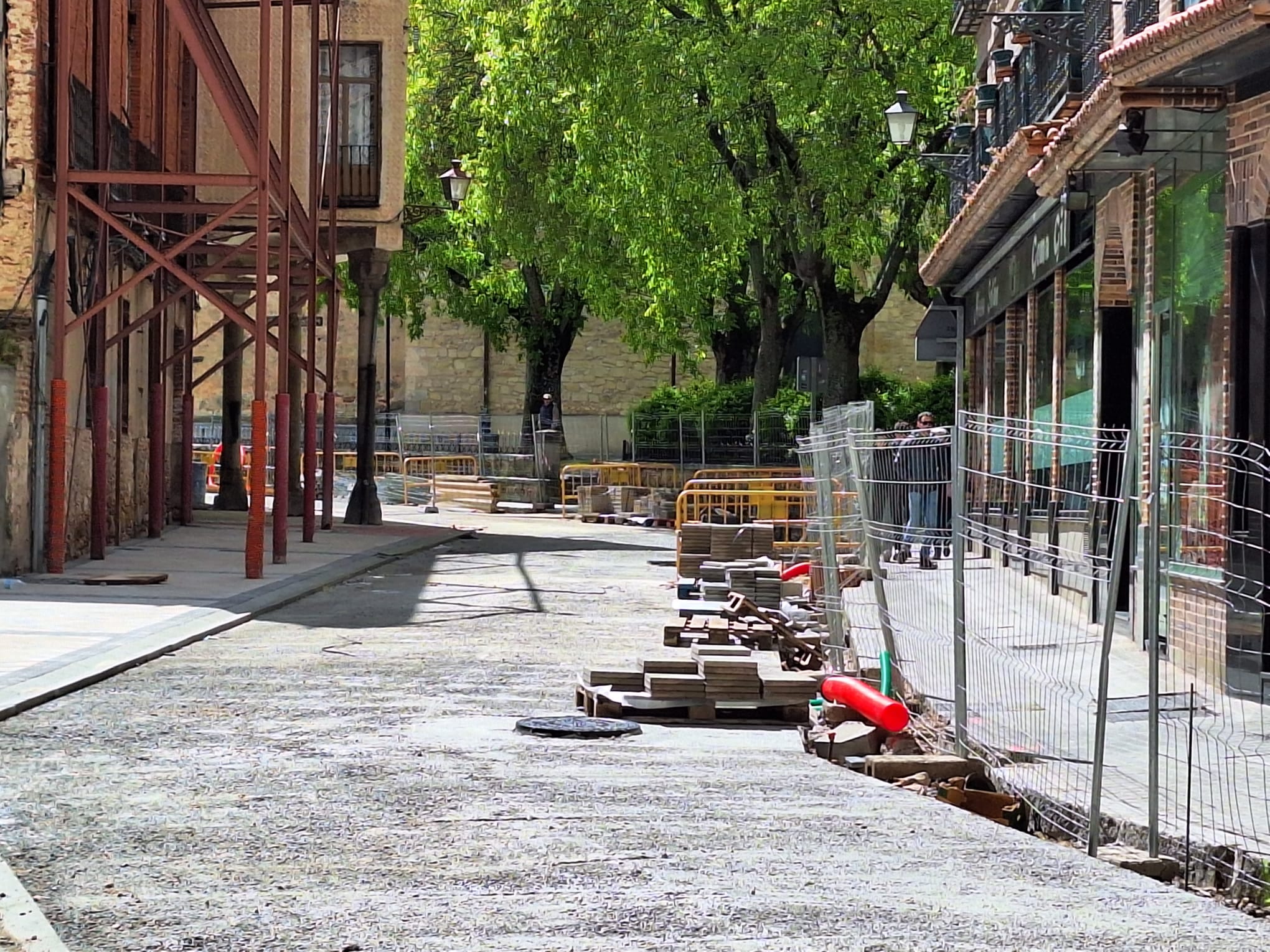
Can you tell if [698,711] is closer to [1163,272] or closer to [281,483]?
[1163,272]

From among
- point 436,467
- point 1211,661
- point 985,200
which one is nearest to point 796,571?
point 985,200

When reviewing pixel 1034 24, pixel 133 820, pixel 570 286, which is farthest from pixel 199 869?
pixel 570 286

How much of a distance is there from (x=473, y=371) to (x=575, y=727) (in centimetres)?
4915

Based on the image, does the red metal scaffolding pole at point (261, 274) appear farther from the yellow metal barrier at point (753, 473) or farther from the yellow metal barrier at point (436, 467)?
the yellow metal barrier at point (436, 467)

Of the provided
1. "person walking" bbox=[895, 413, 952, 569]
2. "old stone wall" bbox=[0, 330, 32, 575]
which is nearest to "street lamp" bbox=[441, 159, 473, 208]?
"old stone wall" bbox=[0, 330, 32, 575]

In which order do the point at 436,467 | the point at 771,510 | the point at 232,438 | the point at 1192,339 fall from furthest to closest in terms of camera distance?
the point at 436,467, the point at 232,438, the point at 771,510, the point at 1192,339

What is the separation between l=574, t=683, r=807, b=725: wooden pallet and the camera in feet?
31.3

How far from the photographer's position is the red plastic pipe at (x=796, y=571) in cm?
1784

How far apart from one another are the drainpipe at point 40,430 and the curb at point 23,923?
39.7 feet

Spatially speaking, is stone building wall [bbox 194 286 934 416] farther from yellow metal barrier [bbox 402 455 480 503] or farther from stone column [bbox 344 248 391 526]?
stone column [bbox 344 248 391 526]

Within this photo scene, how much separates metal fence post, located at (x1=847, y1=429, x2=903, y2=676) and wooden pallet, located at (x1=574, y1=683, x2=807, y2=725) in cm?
73

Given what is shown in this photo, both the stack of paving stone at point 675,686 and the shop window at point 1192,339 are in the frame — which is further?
the shop window at point 1192,339

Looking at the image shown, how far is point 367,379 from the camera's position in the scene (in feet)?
95.5

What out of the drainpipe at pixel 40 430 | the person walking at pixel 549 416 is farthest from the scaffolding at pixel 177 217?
the person walking at pixel 549 416
